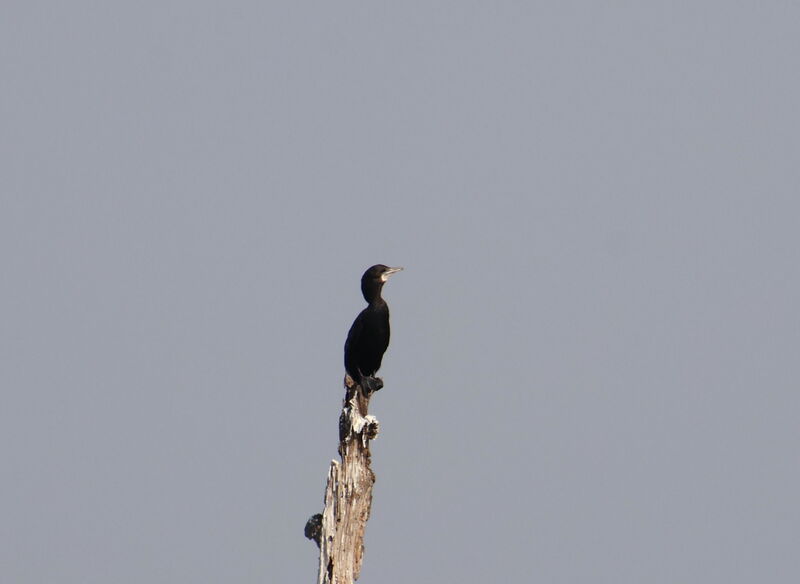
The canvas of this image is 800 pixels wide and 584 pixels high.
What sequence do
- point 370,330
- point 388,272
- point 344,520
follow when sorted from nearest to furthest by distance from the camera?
point 344,520
point 388,272
point 370,330

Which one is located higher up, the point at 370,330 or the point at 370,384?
the point at 370,330

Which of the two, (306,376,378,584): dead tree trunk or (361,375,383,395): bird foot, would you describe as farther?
(361,375,383,395): bird foot

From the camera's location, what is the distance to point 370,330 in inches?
567

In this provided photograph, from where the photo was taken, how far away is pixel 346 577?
38.1 ft

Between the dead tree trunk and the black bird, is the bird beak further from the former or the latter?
the dead tree trunk

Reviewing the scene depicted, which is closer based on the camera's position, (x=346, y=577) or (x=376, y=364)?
(x=346, y=577)

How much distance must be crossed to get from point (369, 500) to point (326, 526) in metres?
0.42

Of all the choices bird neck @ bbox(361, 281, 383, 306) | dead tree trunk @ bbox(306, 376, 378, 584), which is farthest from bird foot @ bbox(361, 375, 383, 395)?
dead tree trunk @ bbox(306, 376, 378, 584)

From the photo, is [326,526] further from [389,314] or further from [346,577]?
[389,314]

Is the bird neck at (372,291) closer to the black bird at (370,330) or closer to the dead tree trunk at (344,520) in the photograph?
the black bird at (370,330)

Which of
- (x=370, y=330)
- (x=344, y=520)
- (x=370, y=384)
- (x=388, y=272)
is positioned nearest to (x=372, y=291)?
(x=388, y=272)

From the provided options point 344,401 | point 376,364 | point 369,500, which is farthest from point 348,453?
point 376,364

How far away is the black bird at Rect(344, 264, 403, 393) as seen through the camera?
14172mm

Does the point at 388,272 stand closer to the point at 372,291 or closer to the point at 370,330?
the point at 372,291
